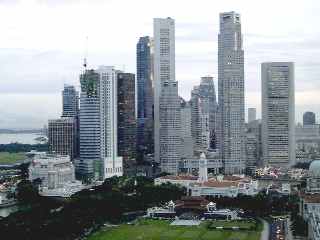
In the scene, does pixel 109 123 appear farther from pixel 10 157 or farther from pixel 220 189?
pixel 10 157

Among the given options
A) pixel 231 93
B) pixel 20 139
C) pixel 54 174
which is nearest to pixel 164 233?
pixel 54 174

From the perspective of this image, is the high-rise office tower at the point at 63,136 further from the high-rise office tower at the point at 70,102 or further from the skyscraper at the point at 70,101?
the high-rise office tower at the point at 70,102

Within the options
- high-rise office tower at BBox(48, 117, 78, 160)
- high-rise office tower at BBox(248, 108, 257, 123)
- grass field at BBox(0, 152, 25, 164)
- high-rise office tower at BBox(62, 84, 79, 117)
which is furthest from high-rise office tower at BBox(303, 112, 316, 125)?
high-rise office tower at BBox(48, 117, 78, 160)

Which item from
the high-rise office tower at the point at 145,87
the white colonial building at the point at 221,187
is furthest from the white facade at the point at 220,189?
the high-rise office tower at the point at 145,87

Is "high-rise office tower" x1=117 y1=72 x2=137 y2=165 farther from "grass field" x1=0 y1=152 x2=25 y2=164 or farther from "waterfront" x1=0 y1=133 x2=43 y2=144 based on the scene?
"waterfront" x1=0 y1=133 x2=43 y2=144

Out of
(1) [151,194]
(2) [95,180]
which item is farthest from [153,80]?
(1) [151,194]

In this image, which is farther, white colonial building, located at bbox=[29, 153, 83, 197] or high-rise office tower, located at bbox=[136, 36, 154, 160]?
high-rise office tower, located at bbox=[136, 36, 154, 160]

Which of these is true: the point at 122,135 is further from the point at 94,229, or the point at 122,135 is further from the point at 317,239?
the point at 317,239
